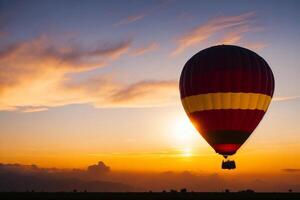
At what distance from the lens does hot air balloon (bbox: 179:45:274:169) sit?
162 ft

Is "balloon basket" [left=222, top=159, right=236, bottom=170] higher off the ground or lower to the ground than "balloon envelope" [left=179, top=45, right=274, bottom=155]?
lower

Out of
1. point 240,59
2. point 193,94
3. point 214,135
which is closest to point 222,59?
point 240,59

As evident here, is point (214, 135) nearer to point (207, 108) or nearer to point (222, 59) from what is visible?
point (207, 108)

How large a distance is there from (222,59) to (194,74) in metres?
Answer: 3.52

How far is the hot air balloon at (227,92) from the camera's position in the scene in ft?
162

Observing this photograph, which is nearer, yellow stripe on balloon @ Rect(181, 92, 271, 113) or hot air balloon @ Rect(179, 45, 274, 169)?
hot air balloon @ Rect(179, 45, 274, 169)

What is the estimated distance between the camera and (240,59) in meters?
49.6

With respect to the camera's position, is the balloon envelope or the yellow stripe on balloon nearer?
the balloon envelope

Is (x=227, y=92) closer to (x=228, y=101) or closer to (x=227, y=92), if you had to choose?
(x=227, y=92)

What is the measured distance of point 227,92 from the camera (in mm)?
49469

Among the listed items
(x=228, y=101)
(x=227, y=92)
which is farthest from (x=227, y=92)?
Answer: (x=228, y=101)

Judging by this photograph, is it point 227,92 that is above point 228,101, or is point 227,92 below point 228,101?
above

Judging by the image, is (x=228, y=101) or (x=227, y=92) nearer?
(x=227, y=92)

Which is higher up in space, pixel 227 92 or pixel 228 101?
pixel 227 92
